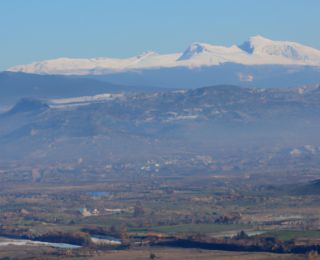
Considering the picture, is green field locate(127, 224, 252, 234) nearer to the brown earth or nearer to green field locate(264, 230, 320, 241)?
green field locate(264, 230, 320, 241)

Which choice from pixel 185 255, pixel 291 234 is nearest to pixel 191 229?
pixel 291 234

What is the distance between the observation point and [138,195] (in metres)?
108

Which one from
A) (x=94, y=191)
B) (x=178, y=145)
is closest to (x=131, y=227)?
(x=94, y=191)

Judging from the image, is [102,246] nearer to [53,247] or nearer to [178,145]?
[53,247]

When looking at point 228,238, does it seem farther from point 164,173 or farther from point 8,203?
point 164,173

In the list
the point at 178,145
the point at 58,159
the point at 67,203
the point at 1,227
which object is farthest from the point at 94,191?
the point at 178,145

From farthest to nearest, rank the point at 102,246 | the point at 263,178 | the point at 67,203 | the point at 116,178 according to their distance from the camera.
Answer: the point at 116,178, the point at 263,178, the point at 67,203, the point at 102,246

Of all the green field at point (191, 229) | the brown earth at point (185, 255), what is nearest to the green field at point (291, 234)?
the brown earth at point (185, 255)

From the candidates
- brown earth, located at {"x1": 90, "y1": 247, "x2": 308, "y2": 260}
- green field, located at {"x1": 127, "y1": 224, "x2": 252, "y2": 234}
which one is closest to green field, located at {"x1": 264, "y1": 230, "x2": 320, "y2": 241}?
brown earth, located at {"x1": 90, "y1": 247, "x2": 308, "y2": 260}

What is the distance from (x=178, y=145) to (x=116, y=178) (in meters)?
50.6

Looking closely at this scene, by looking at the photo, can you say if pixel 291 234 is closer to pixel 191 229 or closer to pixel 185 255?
pixel 185 255

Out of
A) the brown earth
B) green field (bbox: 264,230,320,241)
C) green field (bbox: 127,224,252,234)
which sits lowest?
green field (bbox: 127,224,252,234)

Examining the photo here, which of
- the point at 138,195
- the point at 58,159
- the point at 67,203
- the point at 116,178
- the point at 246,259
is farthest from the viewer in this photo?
the point at 58,159

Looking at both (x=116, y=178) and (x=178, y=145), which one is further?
(x=178, y=145)
